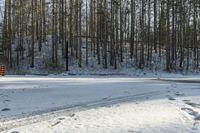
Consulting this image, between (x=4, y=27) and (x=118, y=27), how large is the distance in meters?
14.6

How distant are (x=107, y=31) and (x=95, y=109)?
39.5 meters

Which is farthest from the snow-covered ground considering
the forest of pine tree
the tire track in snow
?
the forest of pine tree

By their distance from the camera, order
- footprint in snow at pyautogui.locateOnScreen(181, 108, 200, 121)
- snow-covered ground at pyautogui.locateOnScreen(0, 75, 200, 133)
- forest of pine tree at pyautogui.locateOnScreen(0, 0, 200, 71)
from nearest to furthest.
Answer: snow-covered ground at pyautogui.locateOnScreen(0, 75, 200, 133) < footprint in snow at pyautogui.locateOnScreen(181, 108, 200, 121) < forest of pine tree at pyautogui.locateOnScreen(0, 0, 200, 71)

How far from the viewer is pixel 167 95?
19125 millimetres

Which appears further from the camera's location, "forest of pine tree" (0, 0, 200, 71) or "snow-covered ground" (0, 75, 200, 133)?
"forest of pine tree" (0, 0, 200, 71)

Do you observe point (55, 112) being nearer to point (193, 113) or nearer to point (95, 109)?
point (95, 109)

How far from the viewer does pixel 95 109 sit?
47.8 ft

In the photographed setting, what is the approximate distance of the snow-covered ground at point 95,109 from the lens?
1137cm

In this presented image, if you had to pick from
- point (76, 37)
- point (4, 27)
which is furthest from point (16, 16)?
point (76, 37)

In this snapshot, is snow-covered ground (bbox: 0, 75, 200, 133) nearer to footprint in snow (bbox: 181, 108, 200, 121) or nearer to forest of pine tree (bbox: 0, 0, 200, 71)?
footprint in snow (bbox: 181, 108, 200, 121)

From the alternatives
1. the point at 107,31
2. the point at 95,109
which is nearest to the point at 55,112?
the point at 95,109

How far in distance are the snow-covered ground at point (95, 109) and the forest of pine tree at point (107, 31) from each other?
29069 mm

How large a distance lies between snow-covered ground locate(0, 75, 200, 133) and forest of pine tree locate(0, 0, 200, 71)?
95.4ft

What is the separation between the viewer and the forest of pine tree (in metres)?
51.7
